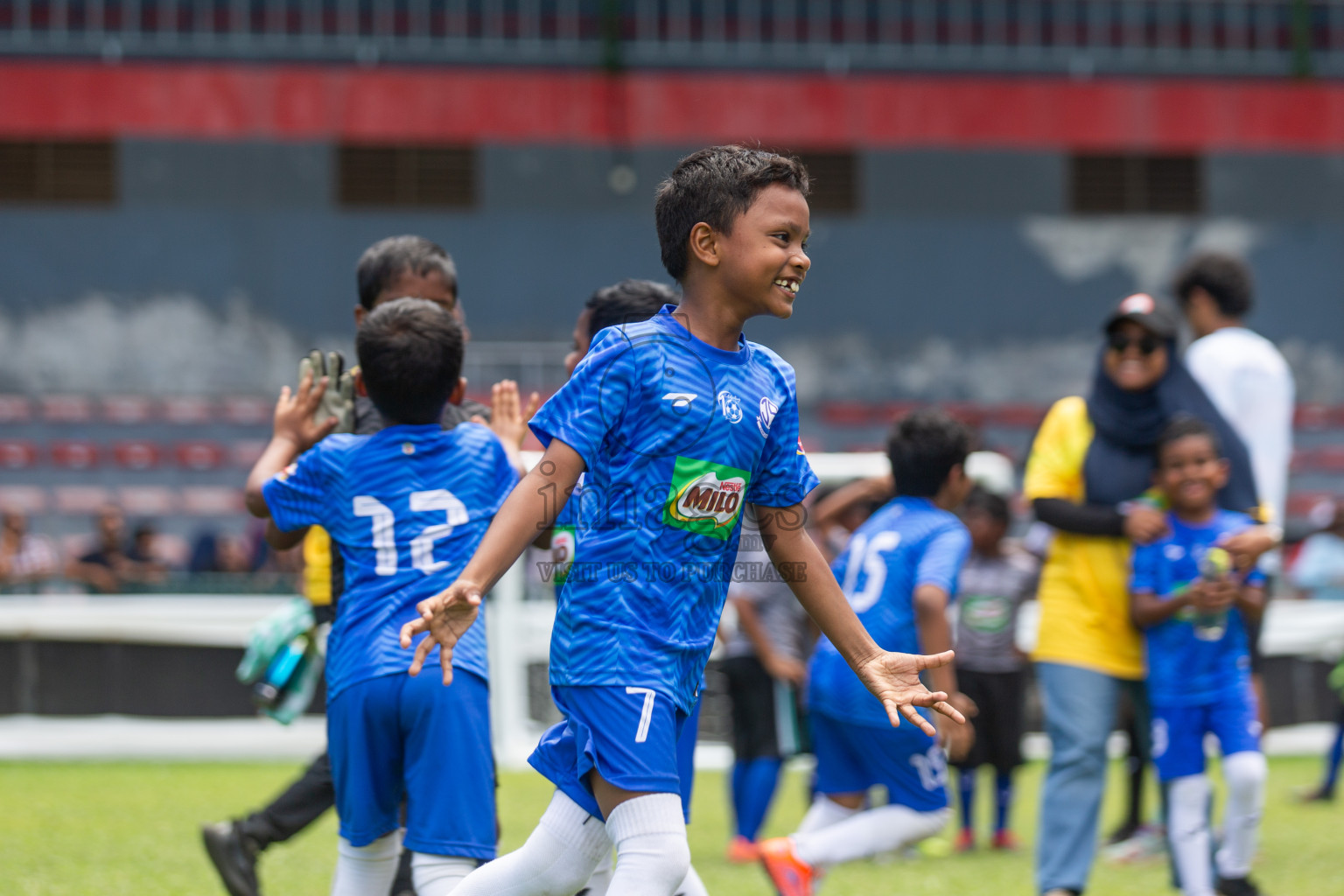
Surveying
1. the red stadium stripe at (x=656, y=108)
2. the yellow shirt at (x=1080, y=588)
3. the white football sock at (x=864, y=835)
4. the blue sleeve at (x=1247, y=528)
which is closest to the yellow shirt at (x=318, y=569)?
the white football sock at (x=864, y=835)

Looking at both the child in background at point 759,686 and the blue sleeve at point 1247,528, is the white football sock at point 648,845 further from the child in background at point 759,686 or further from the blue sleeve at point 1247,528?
the child in background at point 759,686

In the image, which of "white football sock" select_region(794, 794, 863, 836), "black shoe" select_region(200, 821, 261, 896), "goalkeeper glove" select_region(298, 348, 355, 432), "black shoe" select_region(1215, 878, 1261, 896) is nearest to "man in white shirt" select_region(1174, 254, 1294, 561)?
"black shoe" select_region(1215, 878, 1261, 896)

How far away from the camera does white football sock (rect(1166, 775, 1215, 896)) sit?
371cm

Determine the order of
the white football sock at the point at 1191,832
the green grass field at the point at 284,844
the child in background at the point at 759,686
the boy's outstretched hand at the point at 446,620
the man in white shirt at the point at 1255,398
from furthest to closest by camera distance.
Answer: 1. the child in background at the point at 759,686
2. the green grass field at the point at 284,844
3. the man in white shirt at the point at 1255,398
4. the white football sock at the point at 1191,832
5. the boy's outstretched hand at the point at 446,620

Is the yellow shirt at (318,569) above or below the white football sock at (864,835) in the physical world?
above

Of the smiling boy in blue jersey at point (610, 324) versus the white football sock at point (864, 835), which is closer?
the smiling boy in blue jersey at point (610, 324)

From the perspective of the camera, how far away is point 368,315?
10.5 ft

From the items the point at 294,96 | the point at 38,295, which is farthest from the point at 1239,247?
the point at 38,295

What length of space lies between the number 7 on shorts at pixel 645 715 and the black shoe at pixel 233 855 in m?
1.84

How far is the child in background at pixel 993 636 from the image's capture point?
6.21 meters

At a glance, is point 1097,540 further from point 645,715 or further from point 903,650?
point 645,715

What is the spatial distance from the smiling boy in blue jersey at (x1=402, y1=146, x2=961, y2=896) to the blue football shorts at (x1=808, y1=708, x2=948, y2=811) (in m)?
1.35

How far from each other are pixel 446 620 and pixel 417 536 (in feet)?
2.61

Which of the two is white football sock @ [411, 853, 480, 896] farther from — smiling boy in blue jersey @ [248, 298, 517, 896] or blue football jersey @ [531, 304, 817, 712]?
blue football jersey @ [531, 304, 817, 712]
